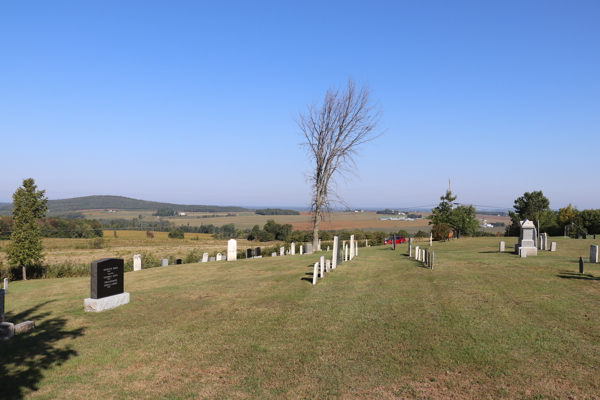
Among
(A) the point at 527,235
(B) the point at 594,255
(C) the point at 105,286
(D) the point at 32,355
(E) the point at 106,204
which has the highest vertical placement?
(E) the point at 106,204

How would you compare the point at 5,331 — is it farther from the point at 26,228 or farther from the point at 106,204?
the point at 106,204

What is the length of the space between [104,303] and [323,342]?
22.5ft

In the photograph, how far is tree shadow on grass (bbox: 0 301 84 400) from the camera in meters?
6.11

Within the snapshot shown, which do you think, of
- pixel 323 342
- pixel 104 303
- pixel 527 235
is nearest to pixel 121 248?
pixel 104 303

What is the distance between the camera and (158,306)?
11.7 m

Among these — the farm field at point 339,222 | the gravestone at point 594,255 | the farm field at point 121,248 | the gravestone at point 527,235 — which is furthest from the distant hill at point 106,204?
the gravestone at point 594,255

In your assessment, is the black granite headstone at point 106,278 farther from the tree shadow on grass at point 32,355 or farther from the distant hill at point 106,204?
the distant hill at point 106,204

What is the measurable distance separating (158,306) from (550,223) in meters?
58.0

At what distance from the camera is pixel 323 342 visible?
314 inches

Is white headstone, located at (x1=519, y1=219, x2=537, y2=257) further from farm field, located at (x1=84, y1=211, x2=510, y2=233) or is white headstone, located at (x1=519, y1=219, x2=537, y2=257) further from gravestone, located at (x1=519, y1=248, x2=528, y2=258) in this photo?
farm field, located at (x1=84, y1=211, x2=510, y2=233)

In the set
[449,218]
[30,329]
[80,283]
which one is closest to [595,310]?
[30,329]

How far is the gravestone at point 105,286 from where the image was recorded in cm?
1120

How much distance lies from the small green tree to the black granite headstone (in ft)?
47.0

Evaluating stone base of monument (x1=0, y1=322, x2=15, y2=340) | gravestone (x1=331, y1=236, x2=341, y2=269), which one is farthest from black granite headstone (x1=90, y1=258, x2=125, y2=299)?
gravestone (x1=331, y1=236, x2=341, y2=269)
